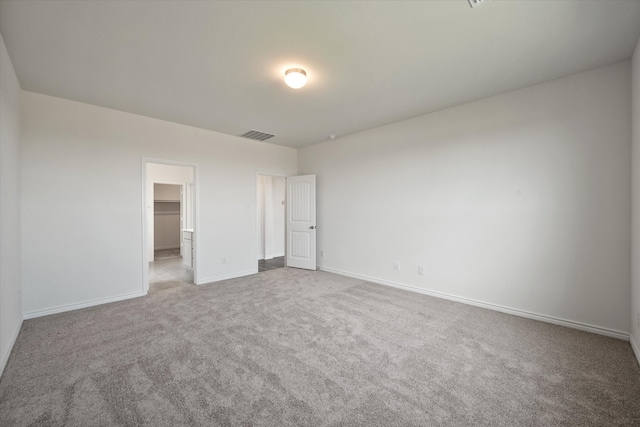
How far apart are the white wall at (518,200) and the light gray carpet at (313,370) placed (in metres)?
0.50

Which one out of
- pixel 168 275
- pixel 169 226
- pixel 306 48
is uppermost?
pixel 306 48

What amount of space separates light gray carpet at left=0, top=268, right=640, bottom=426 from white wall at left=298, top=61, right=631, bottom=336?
0.50m

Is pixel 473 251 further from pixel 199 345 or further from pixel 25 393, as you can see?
pixel 25 393

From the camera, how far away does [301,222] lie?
590 centimetres

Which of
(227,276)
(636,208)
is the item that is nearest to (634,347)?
(636,208)

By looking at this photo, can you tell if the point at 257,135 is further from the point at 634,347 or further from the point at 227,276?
the point at 634,347

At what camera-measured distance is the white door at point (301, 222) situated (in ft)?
18.8

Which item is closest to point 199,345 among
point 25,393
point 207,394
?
point 207,394

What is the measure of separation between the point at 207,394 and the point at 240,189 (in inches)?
154

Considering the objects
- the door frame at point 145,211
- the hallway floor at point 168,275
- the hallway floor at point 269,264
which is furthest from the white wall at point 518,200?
the hallway floor at point 168,275

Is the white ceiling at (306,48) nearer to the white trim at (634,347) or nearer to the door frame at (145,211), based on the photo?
the door frame at (145,211)

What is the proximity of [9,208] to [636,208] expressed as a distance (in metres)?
5.87

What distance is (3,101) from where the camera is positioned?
230cm

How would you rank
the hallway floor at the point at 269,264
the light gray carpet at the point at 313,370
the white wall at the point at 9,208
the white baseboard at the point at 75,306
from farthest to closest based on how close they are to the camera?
the hallway floor at the point at 269,264 → the white baseboard at the point at 75,306 → the white wall at the point at 9,208 → the light gray carpet at the point at 313,370
